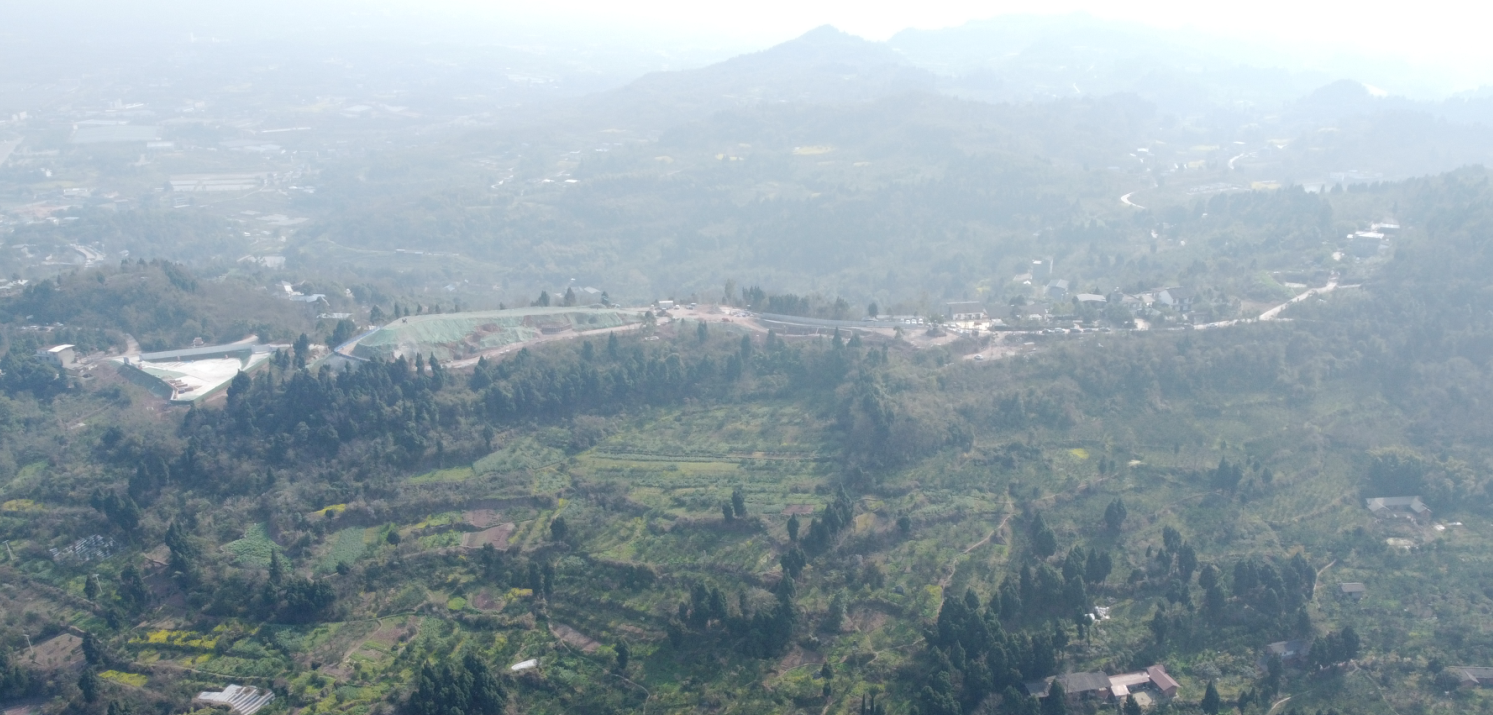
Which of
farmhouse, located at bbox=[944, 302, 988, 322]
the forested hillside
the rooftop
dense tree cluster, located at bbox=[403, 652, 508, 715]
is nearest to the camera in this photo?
dense tree cluster, located at bbox=[403, 652, 508, 715]

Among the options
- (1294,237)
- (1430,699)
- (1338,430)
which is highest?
(1294,237)

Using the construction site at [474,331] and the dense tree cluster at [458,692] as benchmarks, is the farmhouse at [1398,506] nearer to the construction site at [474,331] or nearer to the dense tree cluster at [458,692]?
the dense tree cluster at [458,692]

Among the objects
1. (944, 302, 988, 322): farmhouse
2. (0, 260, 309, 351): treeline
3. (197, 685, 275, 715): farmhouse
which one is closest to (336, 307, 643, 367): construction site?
(0, 260, 309, 351): treeline

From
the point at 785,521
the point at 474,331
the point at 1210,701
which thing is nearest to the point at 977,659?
the point at 1210,701

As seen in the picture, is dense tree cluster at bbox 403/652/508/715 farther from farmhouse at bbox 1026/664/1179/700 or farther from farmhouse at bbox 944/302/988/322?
farmhouse at bbox 944/302/988/322

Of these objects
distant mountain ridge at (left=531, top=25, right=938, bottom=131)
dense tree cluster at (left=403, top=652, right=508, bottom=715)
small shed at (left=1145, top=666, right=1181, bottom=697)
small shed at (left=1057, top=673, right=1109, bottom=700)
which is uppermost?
distant mountain ridge at (left=531, top=25, right=938, bottom=131)

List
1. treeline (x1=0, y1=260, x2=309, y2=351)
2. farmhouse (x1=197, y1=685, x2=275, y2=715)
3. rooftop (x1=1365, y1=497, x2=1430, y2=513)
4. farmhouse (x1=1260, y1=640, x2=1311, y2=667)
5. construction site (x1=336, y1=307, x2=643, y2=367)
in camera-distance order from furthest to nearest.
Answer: treeline (x1=0, y1=260, x2=309, y2=351), construction site (x1=336, y1=307, x2=643, y2=367), rooftop (x1=1365, y1=497, x2=1430, y2=513), farmhouse (x1=1260, y1=640, x2=1311, y2=667), farmhouse (x1=197, y1=685, x2=275, y2=715)

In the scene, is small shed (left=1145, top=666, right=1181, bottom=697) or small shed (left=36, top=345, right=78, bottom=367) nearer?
small shed (left=1145, top=666, right=1181, bottom=697)

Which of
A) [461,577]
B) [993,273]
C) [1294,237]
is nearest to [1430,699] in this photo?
[461,577]

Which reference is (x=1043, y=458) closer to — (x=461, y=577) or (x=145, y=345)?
(x=461, y=577)
